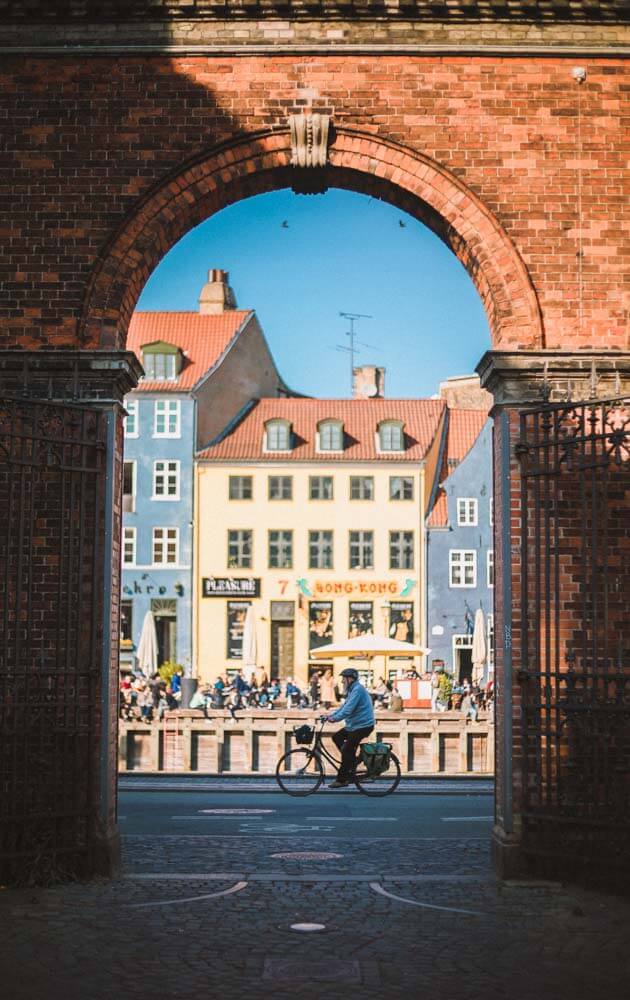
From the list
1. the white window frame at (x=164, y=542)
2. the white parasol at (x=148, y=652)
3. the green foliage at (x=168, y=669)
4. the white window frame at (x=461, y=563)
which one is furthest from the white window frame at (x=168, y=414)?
the white parasol at (x=148, y=652)

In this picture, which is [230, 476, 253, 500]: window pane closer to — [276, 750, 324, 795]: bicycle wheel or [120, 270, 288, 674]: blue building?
[120, 270, 288, 674]: blue building

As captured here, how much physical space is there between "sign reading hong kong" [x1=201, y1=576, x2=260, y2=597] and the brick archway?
3888 cm

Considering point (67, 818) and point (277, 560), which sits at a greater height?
point (277, 560)

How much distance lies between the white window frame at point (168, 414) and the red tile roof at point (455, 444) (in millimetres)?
10041

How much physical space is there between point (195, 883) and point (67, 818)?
1078mm

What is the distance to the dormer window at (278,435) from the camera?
5134cm

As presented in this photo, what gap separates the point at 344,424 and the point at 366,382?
7.40 metres

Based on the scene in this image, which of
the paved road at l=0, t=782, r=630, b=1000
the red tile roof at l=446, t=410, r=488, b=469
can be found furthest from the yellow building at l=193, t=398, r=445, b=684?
the paved road at l=0, t=782, r=630, b=1000

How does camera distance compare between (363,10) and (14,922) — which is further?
(363,10)

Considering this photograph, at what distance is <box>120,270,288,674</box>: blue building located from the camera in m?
49.6

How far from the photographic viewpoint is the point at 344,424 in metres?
51.9

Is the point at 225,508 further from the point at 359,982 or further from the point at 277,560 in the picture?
Answer: the point at 359,982

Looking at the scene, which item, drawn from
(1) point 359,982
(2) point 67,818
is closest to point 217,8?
(2) point 67,818

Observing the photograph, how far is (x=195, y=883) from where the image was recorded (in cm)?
1011
